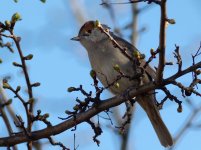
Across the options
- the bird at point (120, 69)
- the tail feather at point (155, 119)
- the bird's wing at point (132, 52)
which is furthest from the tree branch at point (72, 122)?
the tail feather at point (155, 119)

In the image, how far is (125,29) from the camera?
8.83m

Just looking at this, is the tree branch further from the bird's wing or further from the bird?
the bird

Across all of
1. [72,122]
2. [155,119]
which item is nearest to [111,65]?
[155,119]

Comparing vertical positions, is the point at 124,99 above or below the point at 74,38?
below

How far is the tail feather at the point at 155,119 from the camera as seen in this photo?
550 cm

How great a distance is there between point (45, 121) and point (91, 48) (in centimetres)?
219

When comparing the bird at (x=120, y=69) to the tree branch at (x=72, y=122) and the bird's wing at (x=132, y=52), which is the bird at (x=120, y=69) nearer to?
the bird's wing at (x=132, y=52)

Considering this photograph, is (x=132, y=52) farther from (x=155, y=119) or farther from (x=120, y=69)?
(x=155, y=119)

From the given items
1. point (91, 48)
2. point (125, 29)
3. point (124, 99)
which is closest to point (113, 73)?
point (91, 48)

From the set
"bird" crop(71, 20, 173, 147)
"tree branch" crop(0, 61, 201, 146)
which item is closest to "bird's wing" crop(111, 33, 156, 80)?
"bird" crop(71, 20, 173, 147)

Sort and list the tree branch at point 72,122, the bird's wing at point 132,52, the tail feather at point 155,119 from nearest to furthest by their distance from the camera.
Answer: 1. the tree branch at point 72,122
2. the bird's wing at point 132,52
3. the tail feather at point 155,119

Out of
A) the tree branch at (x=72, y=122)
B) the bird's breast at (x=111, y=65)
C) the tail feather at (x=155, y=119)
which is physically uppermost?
the bird's breast at (x=111, y=65)

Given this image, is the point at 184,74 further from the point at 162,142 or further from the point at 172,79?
the point at 162,142

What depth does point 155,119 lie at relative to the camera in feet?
18.7
